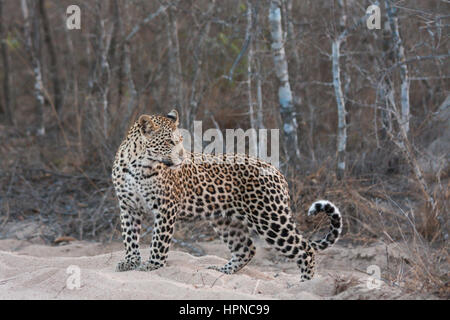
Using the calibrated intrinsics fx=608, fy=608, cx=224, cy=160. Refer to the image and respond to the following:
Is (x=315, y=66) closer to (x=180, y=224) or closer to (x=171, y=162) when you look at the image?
(x=180, y=224)

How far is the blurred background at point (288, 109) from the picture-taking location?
8078 mm

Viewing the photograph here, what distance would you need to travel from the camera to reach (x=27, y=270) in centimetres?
654

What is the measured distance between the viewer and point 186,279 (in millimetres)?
5770

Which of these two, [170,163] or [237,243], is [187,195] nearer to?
[170,163]

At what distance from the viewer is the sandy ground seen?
4.95 m

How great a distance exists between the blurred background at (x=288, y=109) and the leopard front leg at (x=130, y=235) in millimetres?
1843

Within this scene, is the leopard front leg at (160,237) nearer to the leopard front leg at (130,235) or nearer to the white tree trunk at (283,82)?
the leopard front leg at (130,235)

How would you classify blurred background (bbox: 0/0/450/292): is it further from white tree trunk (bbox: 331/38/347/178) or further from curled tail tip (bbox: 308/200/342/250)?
curled tail tip (bbox: 308/200/342/250)

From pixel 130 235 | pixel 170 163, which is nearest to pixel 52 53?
pixel 130 235

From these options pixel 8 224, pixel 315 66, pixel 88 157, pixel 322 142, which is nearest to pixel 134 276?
pixel 8 224

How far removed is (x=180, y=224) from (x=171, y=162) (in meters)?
2.80

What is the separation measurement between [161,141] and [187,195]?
656 mm

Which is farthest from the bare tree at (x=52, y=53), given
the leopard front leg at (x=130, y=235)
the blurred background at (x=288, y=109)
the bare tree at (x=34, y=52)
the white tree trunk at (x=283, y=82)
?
the leopard front leg at (x=130, y=235)

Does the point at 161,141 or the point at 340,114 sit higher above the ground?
the point at 340,114
